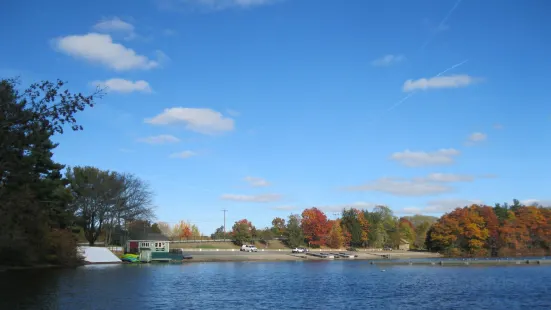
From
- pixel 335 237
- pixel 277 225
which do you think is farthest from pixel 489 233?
pixel 277 225

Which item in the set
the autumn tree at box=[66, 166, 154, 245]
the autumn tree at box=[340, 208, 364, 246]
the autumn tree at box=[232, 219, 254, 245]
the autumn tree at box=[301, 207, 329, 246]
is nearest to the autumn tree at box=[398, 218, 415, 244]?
the autumn tree at box=[340, 208, 364, 246]

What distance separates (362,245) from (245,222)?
42.5m

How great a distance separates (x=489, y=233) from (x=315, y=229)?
50834 millimetres

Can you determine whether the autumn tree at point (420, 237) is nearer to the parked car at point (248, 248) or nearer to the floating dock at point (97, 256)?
the parked car at point (248, 248)

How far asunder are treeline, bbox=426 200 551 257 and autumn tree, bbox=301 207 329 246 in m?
32.4

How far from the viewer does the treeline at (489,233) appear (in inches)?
5182

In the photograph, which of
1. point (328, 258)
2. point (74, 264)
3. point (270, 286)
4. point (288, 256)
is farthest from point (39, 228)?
point (328, 258)

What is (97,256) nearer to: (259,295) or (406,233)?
(259,295)

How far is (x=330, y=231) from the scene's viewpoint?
479 feet

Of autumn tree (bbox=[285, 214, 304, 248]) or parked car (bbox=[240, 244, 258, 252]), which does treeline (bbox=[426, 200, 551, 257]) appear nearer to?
autumn tree (bbox=[285, 214, 304, 248])

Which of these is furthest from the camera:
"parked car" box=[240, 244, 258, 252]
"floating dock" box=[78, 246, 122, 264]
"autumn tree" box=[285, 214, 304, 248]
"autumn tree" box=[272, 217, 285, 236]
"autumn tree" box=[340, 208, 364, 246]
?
"autumn tree" box=[272, 217, 285, 236]

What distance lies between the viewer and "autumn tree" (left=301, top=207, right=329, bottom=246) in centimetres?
14325

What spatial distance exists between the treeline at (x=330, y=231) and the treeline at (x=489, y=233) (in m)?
19.5

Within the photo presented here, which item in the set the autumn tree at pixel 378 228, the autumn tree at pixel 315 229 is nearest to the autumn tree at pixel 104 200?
the autumn tree at pixel 315 229
